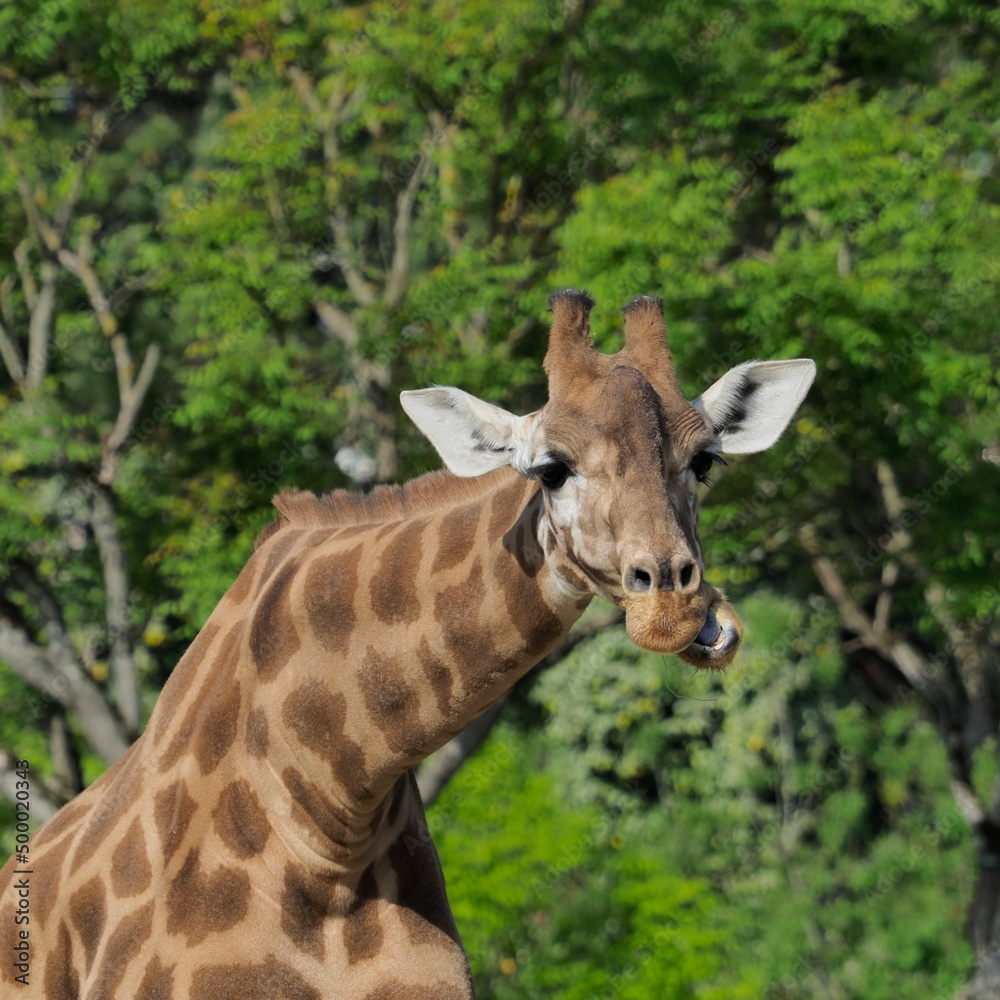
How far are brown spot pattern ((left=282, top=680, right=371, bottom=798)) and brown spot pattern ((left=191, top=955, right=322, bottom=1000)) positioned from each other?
52 cm

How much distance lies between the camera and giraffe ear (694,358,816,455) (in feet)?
12.2

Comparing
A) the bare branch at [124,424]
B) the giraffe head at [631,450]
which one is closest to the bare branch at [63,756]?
the bare branch at [124,424]

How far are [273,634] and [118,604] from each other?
785cm

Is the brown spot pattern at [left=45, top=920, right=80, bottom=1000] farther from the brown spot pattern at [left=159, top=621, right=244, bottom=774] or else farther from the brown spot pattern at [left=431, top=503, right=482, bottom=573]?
the brown spot pattern at [left=431, top=503, right=482, bottom=573]

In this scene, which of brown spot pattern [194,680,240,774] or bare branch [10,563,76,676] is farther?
bare branch [10,563,76,676]

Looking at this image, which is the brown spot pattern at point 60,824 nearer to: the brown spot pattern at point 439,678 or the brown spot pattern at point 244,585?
the brown spot pattern at point 244,585

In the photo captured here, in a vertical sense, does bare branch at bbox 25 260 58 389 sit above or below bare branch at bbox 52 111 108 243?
below

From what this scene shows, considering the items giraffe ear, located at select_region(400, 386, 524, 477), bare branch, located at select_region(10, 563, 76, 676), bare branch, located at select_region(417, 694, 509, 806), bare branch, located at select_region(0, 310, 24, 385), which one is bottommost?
bare branch, located at select_region(417, 694, 509, 806)

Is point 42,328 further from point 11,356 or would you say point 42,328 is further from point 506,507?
point 506,507

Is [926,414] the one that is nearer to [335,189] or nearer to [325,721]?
[335,189]

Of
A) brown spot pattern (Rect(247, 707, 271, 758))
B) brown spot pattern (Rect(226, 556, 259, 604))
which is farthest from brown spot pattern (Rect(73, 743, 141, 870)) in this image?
brown spot pattern (Rect(226, 556, 259, 604))

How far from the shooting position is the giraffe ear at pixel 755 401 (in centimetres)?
371

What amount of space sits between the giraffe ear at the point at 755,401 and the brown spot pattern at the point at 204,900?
183 cm

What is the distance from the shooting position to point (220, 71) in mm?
18203
